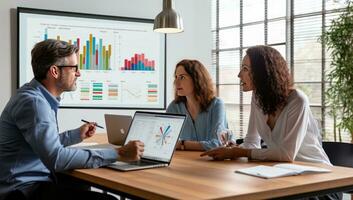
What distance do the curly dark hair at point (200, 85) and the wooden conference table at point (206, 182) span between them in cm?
102

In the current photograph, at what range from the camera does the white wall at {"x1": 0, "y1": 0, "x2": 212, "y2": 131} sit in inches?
184

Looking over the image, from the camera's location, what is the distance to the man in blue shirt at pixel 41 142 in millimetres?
2064

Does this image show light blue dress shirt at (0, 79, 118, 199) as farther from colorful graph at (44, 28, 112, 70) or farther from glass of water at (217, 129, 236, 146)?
colorful graph at (44, 28, 112, 70)

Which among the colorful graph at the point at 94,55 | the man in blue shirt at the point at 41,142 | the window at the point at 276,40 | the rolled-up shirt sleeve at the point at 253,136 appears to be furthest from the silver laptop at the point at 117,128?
the window at the point at 276,40

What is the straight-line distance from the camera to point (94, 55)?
5105 mm

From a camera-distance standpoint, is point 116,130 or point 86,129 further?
point 116,130

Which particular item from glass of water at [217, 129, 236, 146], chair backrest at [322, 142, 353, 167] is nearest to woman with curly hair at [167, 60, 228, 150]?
glass of water at [217, 129, 236, 146]

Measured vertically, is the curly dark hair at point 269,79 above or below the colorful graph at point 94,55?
below

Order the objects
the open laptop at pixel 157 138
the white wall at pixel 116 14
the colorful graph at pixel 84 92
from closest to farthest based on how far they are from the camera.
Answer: the open laptop at pixel 157 138 < the white wall at pixel 116 14 < the colorful graph at pixel 84 92

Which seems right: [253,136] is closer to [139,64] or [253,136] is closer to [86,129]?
[86,129]

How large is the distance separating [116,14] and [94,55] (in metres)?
0.54

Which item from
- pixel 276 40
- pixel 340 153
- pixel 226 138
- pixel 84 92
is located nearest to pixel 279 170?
pixel 226 138

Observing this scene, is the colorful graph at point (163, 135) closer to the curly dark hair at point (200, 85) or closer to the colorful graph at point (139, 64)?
Result: the curly dark hair at point (200, 85)

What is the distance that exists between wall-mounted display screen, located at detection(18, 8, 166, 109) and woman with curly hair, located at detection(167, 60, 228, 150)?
6.06 feet
